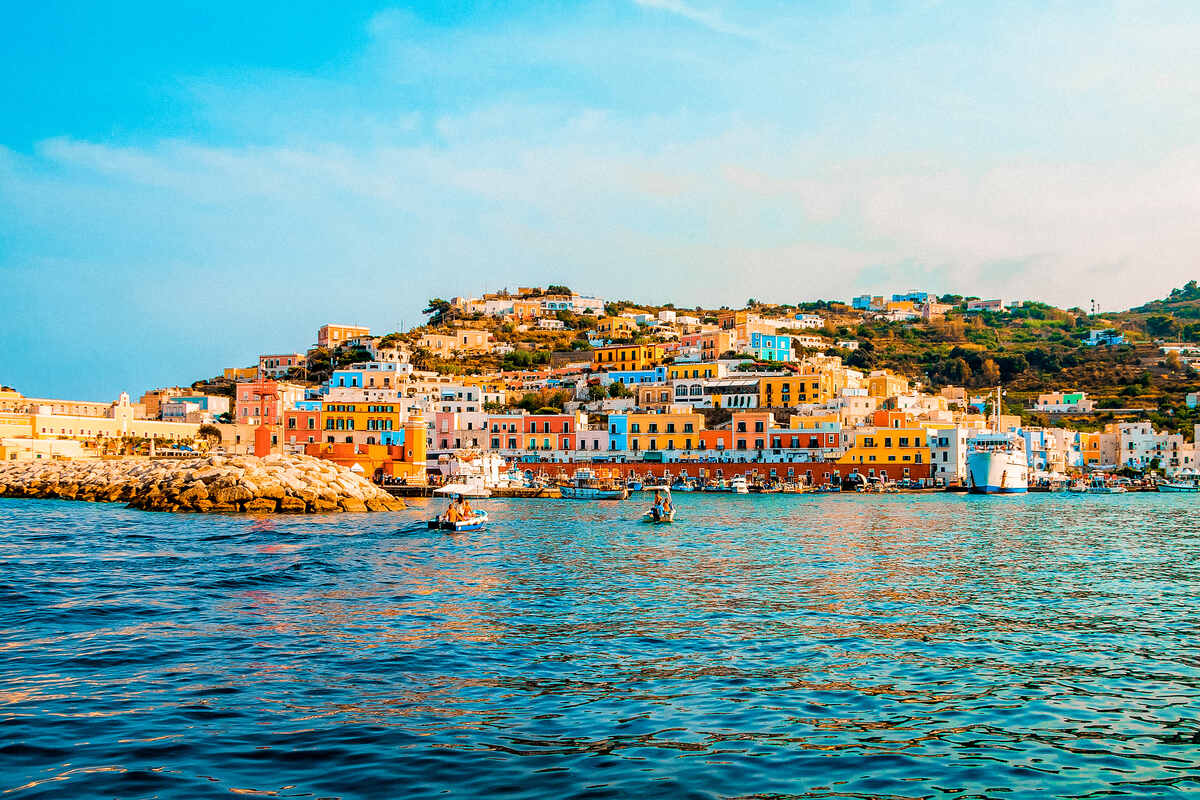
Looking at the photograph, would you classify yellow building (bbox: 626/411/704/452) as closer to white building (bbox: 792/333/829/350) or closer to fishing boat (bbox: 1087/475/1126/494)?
fishing boat (bbox: 1087/475/1126/494)

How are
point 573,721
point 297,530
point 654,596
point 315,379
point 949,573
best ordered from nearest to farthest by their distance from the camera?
point 573,721 < point 654,596 < point 949,573 < point 297,530 < point 315,379

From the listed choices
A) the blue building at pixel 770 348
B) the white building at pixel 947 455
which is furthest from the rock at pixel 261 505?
the blue building at pixel 770 348

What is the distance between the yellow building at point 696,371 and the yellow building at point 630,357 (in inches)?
409

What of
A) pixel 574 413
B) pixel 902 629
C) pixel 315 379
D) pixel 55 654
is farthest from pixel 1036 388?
pixel 55 654

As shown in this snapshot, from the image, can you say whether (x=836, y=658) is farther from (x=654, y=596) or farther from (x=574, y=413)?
(x=574, y=413)

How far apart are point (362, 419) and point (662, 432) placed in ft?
89.8

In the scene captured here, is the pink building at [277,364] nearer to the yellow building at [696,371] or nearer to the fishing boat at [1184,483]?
the yellow building at [696,371]

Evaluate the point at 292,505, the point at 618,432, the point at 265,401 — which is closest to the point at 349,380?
the point at 265,401

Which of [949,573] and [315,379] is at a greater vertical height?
[315,379]

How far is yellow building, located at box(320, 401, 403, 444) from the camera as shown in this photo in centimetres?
8256

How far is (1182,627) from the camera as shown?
1680 centimetres

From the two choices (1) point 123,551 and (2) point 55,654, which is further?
(1) point 123,551

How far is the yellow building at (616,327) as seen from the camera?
14150cm

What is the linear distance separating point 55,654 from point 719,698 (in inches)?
378
